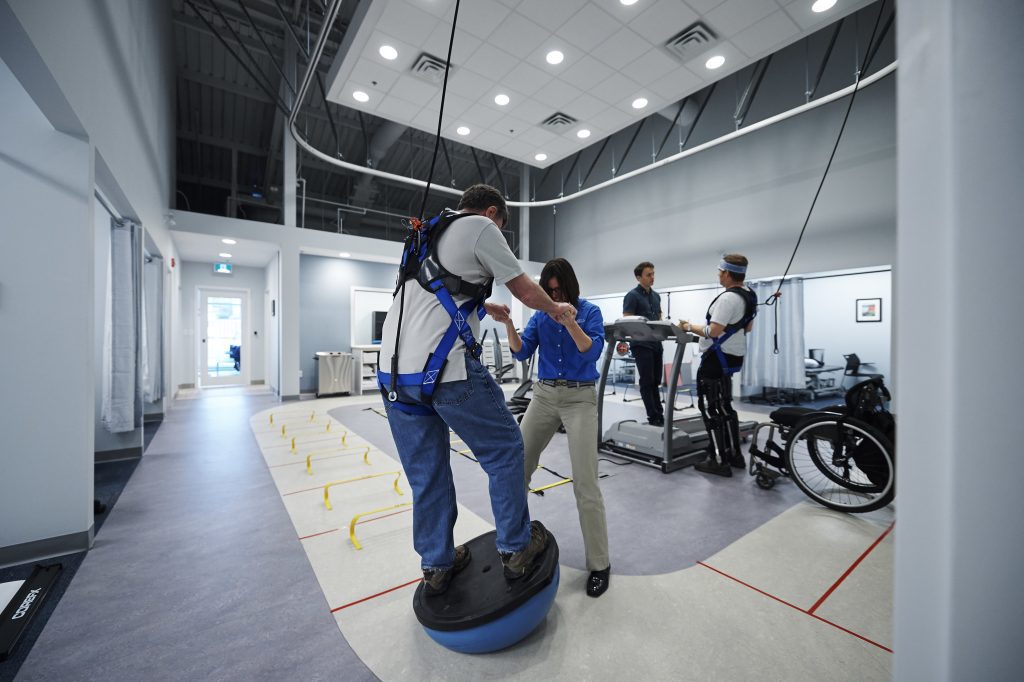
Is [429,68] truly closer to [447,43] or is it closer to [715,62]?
[447,43]

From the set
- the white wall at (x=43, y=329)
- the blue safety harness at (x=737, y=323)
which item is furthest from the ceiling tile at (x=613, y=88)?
the white wall at (x=43, y=329)

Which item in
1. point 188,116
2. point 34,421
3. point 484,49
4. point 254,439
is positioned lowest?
point 254,439

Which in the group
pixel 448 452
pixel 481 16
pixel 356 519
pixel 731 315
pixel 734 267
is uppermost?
pixel 481 16

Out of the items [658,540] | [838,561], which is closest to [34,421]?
[658,540]

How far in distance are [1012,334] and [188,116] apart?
12.5m

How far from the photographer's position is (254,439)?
15.5 ft

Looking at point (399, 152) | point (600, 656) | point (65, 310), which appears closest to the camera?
point (600, 656)

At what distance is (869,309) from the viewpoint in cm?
803

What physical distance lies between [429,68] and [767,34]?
3.66 meters

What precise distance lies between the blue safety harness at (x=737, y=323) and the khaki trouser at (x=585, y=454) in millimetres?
1795

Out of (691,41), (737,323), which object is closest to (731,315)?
(737,323)

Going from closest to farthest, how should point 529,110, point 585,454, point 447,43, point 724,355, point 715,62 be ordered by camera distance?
point 585,454, point 724,355, point 447,43, point 715,62, point 529,110

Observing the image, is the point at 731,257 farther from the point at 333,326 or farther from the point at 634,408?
the point at 333,326

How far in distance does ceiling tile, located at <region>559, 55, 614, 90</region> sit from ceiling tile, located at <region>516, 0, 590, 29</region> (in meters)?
0.71
